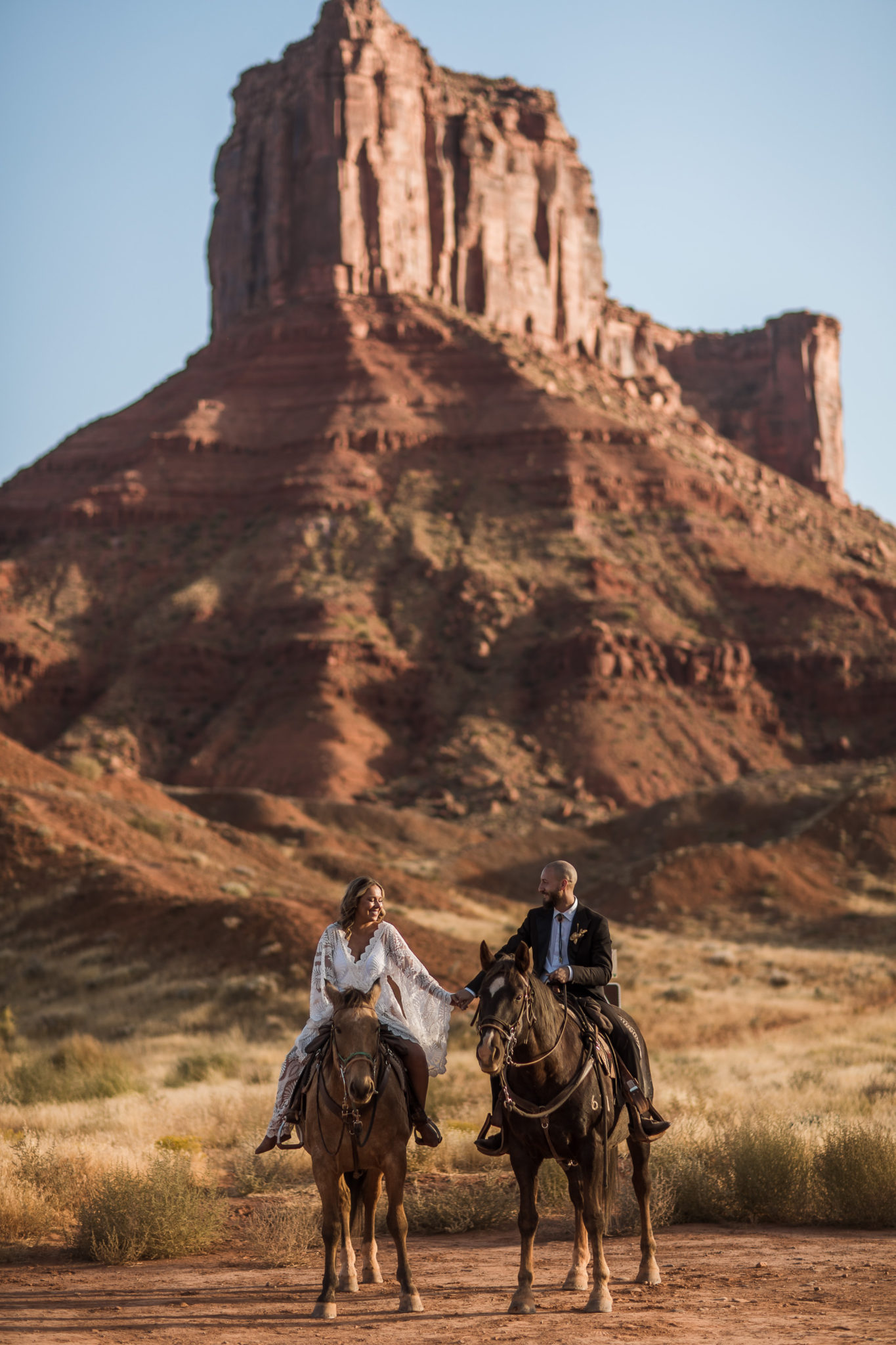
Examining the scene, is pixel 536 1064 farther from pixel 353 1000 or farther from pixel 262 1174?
pixel 262 1174

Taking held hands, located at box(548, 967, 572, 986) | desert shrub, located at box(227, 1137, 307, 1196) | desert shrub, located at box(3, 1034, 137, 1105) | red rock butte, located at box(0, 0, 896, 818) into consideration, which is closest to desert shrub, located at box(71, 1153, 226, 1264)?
desert shrub, located at box(227, 1137, 307, 1196)

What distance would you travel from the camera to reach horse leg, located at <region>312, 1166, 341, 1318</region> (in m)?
9.36

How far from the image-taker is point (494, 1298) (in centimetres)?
997

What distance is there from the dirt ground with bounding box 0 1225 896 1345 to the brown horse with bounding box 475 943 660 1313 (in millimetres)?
451

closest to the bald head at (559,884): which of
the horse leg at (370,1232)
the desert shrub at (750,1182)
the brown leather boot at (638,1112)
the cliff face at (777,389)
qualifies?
the brown leather boot at (638,1112)

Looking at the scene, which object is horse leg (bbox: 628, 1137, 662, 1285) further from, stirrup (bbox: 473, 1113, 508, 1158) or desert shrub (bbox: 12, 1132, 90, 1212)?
desert shrub (bbox: 12, 1132, 90, 1212)

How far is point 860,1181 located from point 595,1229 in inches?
165

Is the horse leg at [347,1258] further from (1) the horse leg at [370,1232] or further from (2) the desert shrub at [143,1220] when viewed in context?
(2) the desert shrub at [143,1220]

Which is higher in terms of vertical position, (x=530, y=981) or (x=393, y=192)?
(x=393, y=192)

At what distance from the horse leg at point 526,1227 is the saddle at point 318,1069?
855mm

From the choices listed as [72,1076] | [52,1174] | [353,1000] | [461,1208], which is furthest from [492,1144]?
[72,1076]

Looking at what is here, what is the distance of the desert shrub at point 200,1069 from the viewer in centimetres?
2130

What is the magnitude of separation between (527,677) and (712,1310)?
70.8m

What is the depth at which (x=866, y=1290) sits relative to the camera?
9883 millimetres
